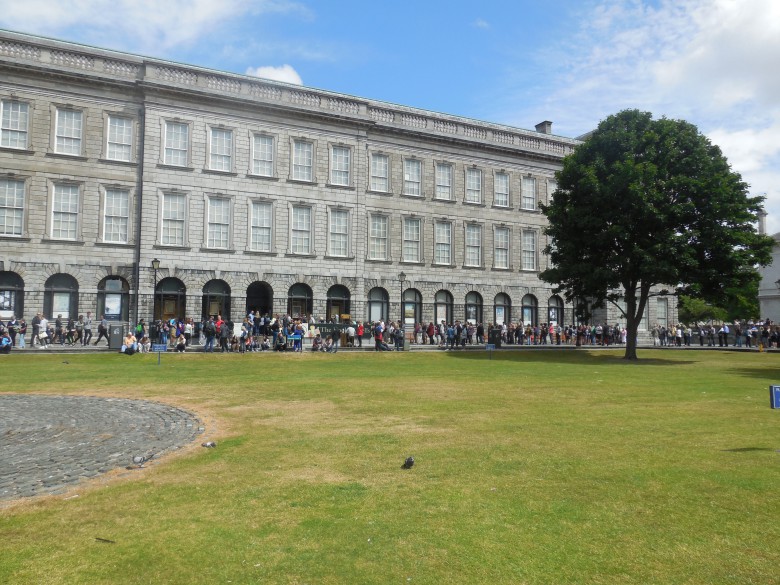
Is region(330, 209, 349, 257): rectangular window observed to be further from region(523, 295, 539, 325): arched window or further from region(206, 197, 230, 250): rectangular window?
region(523, 295, 539, 325): arched window

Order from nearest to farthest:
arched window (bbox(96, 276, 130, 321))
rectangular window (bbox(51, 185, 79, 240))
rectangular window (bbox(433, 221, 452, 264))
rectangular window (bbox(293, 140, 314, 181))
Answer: rectangular window (bbox(51, 185, 79, 240))
arched window (bbox(96, 276, 130, 321))
rectangular window (bbox(293, 140, 314, 181))
rectangular window (bbox(433, 221, 452, 264))

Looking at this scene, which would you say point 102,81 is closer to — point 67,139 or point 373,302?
point 67,139

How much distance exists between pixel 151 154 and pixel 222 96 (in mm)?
5649

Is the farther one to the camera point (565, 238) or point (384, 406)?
point (565, 238)

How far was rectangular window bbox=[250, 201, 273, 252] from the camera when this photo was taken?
39375 mm

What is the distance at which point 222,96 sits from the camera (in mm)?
37750

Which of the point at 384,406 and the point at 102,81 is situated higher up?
the point at 102,81

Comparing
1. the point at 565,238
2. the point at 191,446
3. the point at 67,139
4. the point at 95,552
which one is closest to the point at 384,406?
the point at 191,446

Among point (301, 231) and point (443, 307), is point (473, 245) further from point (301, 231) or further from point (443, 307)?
point (301, 231)

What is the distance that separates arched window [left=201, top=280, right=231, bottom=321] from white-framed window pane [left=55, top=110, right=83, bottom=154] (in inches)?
424

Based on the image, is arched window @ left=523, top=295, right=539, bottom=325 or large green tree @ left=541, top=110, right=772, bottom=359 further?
arched window @ left=523, top=295, right=539, bottom=325

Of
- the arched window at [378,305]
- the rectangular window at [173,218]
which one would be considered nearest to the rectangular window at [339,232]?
the arched window at [378,305]

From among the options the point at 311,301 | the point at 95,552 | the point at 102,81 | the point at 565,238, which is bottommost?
the point at 95,552

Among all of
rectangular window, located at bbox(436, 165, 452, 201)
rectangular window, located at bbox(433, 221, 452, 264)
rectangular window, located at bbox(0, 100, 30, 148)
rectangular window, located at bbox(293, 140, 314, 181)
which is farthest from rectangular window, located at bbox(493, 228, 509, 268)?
rectangular window, located at bbox(0, 100, 30, 148)
